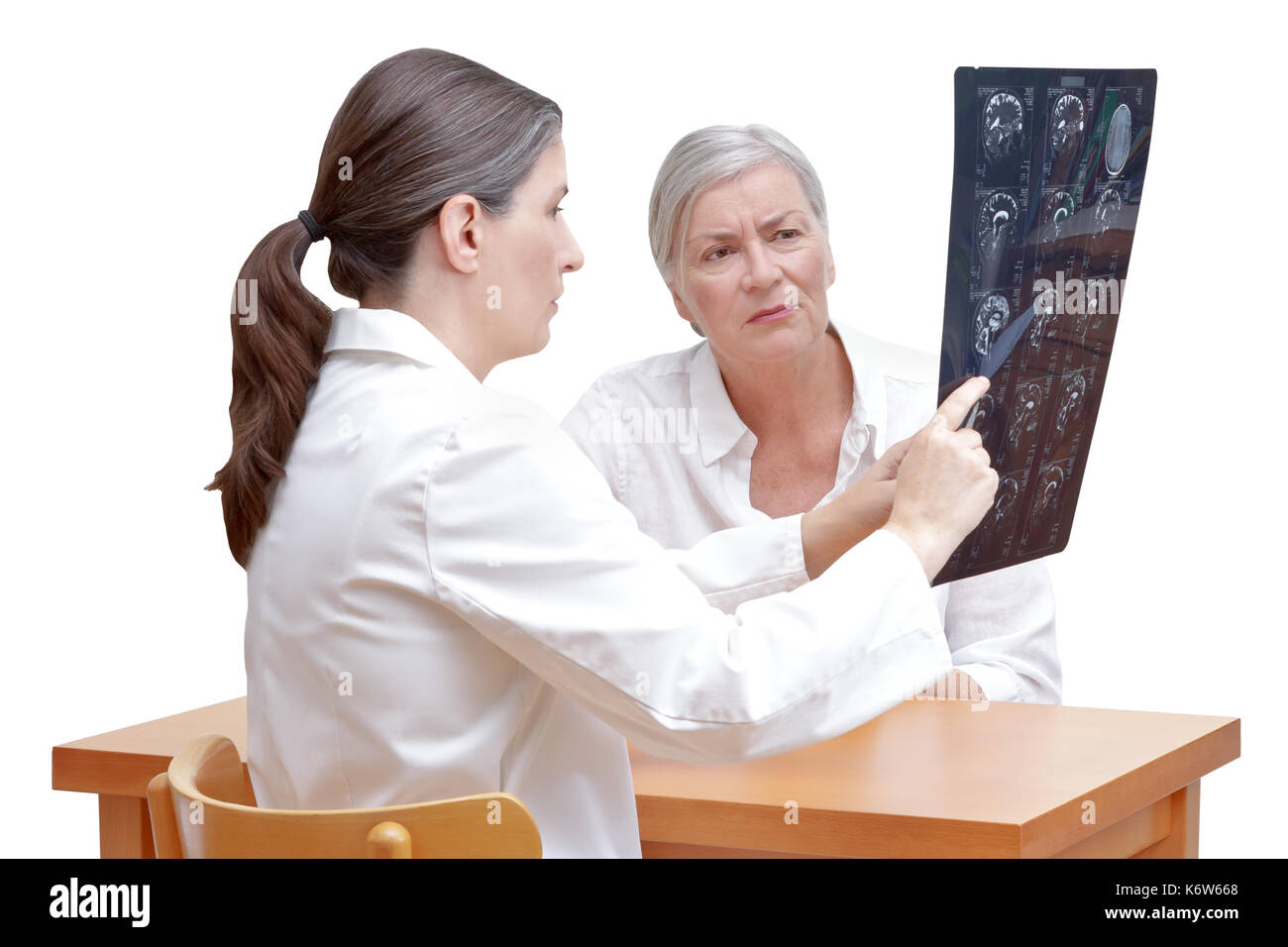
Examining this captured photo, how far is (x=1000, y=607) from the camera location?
3.10 m

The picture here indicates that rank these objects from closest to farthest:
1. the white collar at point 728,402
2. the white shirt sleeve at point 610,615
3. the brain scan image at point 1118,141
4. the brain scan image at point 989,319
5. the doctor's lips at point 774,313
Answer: the white shirt sleeve at point 610,615 → the brain scan image at point 989,319 → the brain scan image at point 1118,141 → the doctor's lips at point 774,313 → the white collar at point 728,402

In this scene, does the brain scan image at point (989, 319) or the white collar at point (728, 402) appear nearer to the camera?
the brain scan image at point (989, 319)

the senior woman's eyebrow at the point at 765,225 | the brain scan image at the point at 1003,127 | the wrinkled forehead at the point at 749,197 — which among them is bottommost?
the brain scan image at the point at 1003,127

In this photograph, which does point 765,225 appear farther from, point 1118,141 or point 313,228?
point 313,228

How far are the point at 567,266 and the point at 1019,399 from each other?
0.71 metres

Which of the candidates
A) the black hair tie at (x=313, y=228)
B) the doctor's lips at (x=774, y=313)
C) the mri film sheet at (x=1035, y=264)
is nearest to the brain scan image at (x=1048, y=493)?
the mri film sheet at (x=1035, y=264)

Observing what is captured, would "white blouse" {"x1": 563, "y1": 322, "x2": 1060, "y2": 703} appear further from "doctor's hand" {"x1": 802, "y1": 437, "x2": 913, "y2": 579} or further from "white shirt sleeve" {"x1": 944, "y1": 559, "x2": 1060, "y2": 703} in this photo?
"doctor's hand" {"x1": 802, "y1": 437, "x2": 913, "y2": 579}

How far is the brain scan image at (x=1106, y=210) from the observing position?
91.0 inches

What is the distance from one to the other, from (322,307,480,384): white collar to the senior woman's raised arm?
0.45 feet

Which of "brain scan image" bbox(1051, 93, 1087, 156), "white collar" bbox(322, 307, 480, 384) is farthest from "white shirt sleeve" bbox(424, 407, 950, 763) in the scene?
"brain scan image" bbox(1051, 93, 1087, 156)

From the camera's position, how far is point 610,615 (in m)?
1.75

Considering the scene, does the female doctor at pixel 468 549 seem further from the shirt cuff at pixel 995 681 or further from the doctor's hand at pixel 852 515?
the shirt cuff at pixel 995 681
